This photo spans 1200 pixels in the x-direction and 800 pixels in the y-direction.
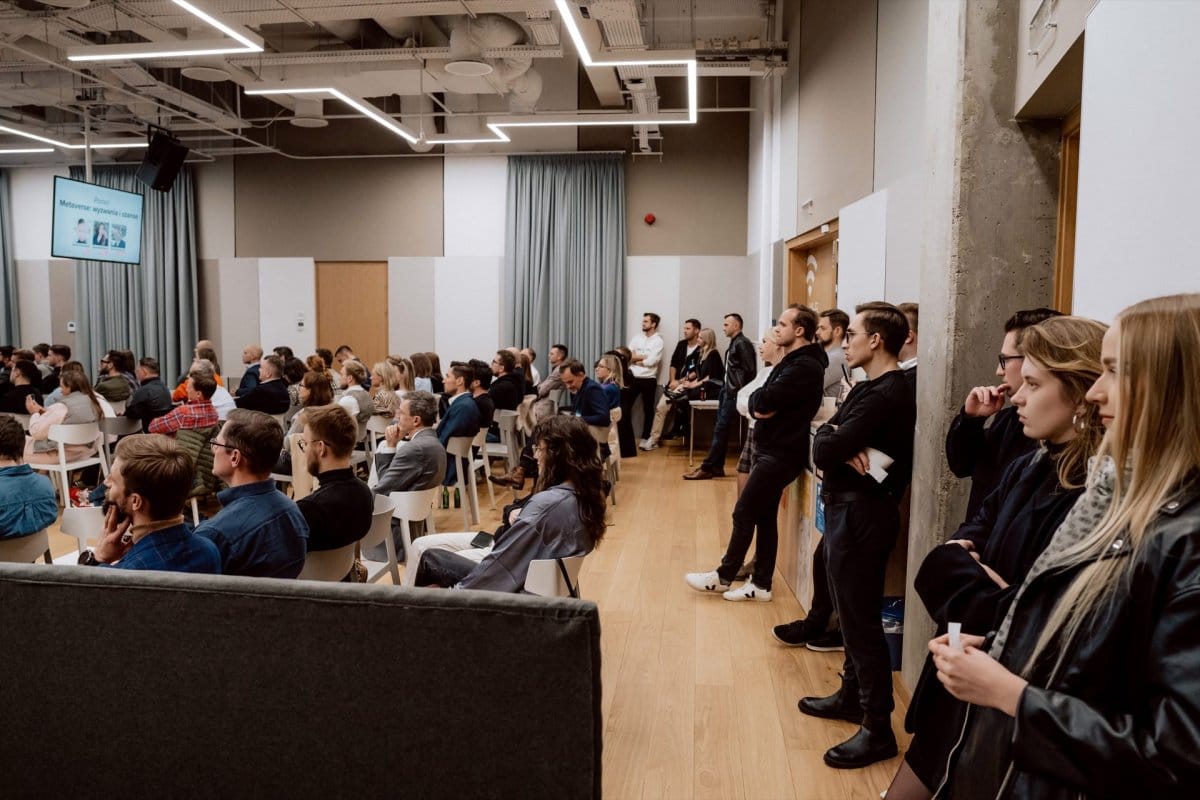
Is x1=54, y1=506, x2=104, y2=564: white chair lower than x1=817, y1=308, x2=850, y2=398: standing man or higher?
lower

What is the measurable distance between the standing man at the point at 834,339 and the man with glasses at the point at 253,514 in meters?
2.85

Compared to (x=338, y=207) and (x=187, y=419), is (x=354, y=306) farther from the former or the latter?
(x=187, y=419)

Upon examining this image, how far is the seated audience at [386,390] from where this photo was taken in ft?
20.0

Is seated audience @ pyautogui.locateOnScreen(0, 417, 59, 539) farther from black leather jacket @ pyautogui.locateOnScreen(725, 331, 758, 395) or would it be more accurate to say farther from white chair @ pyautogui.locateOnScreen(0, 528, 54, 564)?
black leather jacket @ pyautogui.locateOnScreen(725, 331, 758, 395)

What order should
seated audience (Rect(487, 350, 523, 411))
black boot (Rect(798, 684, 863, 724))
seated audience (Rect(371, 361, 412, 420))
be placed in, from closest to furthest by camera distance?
black boot (Rect(798, 684, 863, 724)), seated audience (Rect(371, 361, 412, 420)), seated audience (Rect(487, 350, 523, 411))

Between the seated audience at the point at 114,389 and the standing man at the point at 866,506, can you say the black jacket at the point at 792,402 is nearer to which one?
the standing man at the point at 866,506

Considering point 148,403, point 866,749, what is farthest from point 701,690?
point 148,403

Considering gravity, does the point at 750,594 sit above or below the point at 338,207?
below

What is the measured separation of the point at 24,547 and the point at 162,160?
752cm

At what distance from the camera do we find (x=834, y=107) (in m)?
6.09

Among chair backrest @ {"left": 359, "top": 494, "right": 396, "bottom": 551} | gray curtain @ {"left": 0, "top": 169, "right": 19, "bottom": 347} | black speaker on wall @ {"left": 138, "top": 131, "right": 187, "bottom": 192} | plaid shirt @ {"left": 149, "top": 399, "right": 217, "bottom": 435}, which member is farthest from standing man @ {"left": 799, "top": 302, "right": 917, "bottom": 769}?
gray curtain @ {"left": 0, "top": 169, "right": 19, "bottom": 347}

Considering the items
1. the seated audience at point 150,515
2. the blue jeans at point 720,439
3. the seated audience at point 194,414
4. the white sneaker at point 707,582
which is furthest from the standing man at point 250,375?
the seated audience at point 150,515

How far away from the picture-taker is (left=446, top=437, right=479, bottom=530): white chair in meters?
5.71

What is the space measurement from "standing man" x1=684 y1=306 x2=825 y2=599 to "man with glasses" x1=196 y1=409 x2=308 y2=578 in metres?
2.20
